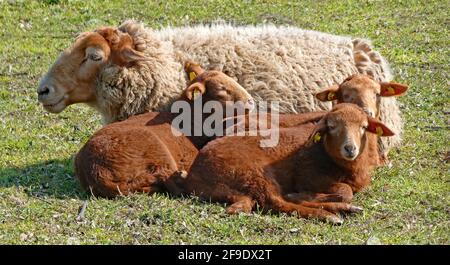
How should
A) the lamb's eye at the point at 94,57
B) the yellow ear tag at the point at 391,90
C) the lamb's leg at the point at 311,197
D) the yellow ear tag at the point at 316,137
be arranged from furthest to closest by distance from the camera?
the lamb's eye at the point at 94,57, the yellow ear tag at the point at 391,90, the yellow ear tag at the point at 316,137, the lamb's leg at the point at 311,197

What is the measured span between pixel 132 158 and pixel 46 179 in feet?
4.24

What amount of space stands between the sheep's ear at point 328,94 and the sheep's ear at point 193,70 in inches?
54.0

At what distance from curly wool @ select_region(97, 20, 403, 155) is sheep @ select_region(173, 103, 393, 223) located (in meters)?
1.61

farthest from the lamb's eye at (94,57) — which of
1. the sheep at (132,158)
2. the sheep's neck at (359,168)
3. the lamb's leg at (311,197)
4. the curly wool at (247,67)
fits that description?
the sheep's neck at (359,168)

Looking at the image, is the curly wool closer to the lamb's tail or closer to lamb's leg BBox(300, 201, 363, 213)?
the lamb's tail

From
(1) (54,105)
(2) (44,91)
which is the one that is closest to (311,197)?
(1) (54,105)

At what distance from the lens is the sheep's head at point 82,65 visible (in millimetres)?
10633

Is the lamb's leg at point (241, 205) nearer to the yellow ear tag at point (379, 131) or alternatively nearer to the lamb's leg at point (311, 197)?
the lamb's leg at point (311, 197)

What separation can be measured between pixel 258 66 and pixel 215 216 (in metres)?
2.77

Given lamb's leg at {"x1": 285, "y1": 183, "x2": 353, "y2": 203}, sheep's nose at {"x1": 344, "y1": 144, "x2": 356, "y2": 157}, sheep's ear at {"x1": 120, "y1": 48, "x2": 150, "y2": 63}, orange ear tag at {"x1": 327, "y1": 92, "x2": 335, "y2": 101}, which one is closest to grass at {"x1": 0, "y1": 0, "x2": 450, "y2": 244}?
lamb's leg at {"x1": 285, "y1": 183, "x2": 353, "y2": 203}

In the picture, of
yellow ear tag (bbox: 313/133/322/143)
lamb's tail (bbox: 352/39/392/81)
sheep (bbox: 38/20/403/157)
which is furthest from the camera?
lamb's tail (bbox: 352/39/392/81)

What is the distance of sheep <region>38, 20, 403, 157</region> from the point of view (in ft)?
35.1

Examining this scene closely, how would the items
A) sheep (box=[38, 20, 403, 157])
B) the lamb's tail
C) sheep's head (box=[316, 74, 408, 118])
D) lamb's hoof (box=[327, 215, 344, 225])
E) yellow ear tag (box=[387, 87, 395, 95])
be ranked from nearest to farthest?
lamb's hoof (box=[327, 215, 344, 225]) < sheep's head (box=[316, 74, 408, 118]) < yellow ear tag (box=[387, 87, 395, 95]) < sheep (box=[38, 20, 403, 157]) < the lamb's tail
